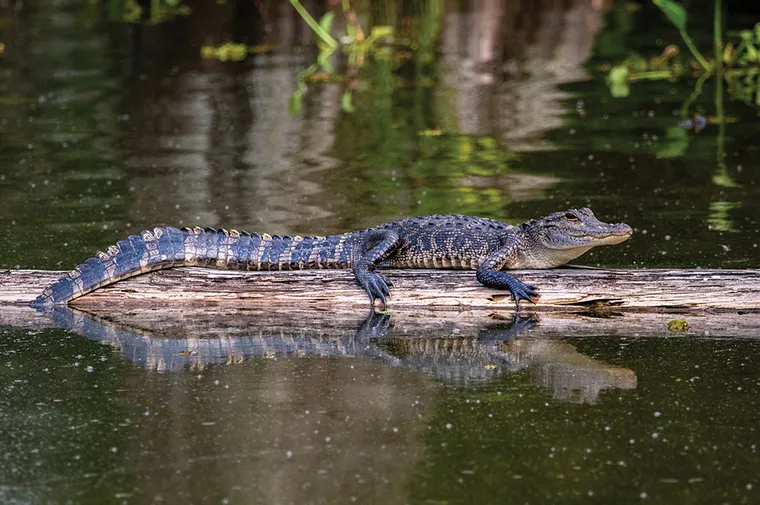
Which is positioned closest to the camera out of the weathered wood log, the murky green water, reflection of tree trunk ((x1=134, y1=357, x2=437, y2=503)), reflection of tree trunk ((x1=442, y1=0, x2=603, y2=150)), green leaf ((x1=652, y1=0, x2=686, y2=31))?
reflection of tree trunk ((x1=134, y1=357, x2=437, y2=503))

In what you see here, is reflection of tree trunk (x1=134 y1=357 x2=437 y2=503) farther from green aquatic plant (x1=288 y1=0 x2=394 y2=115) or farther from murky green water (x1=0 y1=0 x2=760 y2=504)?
green aquatic plant (x1=288 y1=0 x2=394 y2=115)

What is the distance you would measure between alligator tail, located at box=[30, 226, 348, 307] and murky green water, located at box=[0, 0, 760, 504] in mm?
382

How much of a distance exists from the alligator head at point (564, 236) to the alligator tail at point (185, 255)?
130 centimetres

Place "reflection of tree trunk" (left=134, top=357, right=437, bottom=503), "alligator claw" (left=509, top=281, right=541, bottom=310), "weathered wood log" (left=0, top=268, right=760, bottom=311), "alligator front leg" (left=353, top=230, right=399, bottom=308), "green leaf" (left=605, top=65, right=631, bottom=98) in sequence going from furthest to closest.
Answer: "green leaf" (left=605, top=65, right=631, bottom=98) < "alligator front leg" (left=353, top=230, right=399, bottom=308) < "alligator claw" (left=509, top=281, right=541, bottom=310) < "weathered wood log" (left=0, top=268, right=760, bottom=311) < "reflection of tree trunk" (left=134, top=357, right=437, bottom=503)

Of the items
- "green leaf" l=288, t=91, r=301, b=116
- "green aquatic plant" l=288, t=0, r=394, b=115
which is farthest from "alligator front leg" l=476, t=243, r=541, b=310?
"green aquatic plant" l=288, t=0, r=394, b=115

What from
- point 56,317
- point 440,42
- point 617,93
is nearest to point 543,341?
point 56,317

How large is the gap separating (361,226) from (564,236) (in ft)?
8.31

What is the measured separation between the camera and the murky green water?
17.8 feet

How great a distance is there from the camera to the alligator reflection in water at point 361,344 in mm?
6664

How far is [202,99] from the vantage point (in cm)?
1608

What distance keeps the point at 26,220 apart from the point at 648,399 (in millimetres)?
5995

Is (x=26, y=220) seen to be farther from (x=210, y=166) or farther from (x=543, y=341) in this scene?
(x=543, y=341)

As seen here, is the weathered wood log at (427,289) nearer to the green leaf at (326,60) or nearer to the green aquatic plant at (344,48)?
the green aquatic plant at (344,48)

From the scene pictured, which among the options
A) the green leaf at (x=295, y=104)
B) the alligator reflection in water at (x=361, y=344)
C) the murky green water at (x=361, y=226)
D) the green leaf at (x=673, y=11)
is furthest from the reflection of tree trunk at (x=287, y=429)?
the green leaf at (x=295, y=104)
